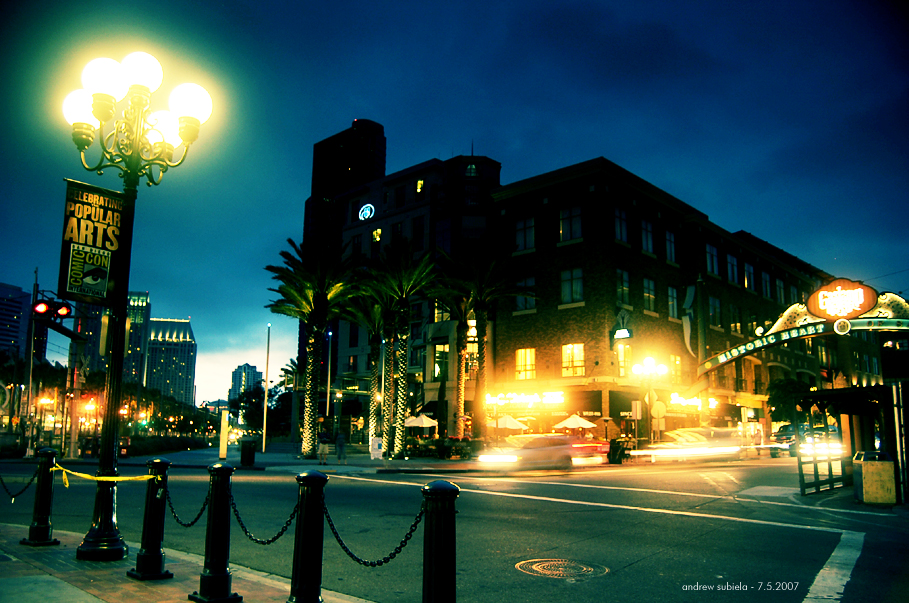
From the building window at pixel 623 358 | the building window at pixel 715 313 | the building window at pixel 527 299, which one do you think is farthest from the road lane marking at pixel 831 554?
the building window at pixel 715 313

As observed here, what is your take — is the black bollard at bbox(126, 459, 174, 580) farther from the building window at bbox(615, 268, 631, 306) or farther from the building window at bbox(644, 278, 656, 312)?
the building window at bbox(644, 278, 656, 312)

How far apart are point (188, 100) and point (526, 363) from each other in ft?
124

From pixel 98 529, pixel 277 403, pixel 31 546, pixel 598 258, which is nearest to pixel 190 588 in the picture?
pixel 98 529

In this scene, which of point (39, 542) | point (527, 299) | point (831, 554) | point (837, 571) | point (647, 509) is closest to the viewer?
point (837, 571)

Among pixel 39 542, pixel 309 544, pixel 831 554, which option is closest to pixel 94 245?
pixel 39 542

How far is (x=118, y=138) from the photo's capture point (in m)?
8.71

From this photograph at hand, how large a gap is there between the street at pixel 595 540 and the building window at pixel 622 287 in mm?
25432

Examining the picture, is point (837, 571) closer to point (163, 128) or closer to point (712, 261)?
point (163, 128)

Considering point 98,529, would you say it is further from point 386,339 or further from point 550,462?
point 386,339

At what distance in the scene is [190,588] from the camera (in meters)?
6.34

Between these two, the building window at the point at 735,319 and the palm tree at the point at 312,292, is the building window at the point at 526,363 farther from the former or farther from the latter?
the building window at the point at 735,319

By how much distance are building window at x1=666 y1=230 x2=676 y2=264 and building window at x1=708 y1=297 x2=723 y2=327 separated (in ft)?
17.4

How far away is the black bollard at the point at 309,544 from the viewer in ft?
17.9

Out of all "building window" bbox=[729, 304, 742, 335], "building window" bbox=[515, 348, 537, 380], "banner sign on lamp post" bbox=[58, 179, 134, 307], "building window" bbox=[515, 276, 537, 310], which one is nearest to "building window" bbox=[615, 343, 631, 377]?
"building window" bbox=[515, 348, 537, 380]
